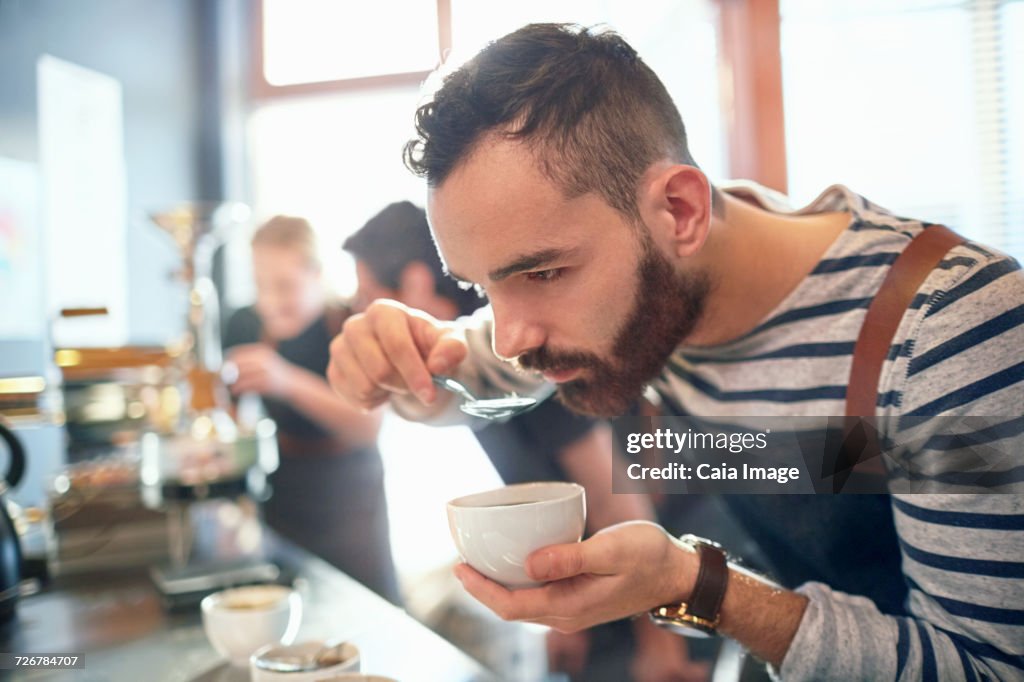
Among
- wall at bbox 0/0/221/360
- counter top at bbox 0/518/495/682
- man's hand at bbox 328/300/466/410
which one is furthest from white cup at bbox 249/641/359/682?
wall at bbox 0/0/221/360

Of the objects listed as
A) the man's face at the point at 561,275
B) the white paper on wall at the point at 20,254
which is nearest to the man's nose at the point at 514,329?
the man's face at the point at 561,275

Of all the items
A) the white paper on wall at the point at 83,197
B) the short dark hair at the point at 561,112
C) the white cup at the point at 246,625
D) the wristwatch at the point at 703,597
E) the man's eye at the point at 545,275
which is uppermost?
the white paper on wall at the point at 83,197

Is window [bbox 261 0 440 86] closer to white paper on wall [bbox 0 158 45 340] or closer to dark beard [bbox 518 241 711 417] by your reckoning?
dark beard [bbox 518 241 711 417]

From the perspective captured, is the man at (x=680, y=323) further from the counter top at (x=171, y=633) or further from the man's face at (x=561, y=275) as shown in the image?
the counter top at (x=171, y=633)

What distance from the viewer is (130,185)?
2955mm

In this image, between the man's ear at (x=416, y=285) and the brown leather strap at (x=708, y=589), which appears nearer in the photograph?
the brown leather strap at (x=708, y=589)

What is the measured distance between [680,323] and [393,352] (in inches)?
11.5

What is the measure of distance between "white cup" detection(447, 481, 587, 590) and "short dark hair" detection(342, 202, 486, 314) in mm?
289

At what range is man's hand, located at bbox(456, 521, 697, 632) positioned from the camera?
529mm

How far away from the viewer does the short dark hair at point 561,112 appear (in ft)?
1.98

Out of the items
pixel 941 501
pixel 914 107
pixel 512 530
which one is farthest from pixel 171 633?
pixel 914 107

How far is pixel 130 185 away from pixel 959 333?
120 inches

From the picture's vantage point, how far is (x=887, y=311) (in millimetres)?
665

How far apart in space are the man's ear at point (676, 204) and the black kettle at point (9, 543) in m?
0.81
